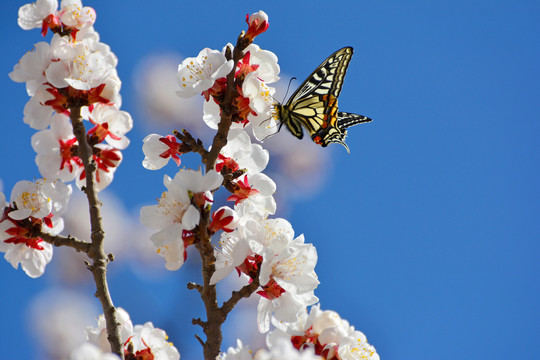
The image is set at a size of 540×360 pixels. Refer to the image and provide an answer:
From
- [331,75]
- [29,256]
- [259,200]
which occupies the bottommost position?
[29,256]

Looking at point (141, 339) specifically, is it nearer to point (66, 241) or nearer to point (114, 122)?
point (66, 241)

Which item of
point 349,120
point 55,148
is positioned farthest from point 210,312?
point 349,120

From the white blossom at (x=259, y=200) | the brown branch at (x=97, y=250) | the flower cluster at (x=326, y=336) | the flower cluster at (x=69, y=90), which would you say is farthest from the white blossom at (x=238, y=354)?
the flower cluster at (x=69, y=90)

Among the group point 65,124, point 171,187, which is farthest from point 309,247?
point 65,124

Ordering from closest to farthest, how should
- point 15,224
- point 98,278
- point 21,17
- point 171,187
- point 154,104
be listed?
point 171,187
point 98,278
point 15,224
point 21,17
point 154,104

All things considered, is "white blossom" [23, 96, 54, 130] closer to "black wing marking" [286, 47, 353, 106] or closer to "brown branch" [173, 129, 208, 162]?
"brown branch" [173, 129, 208, 162]

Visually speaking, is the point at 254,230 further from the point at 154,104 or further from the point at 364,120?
the point at 154,104

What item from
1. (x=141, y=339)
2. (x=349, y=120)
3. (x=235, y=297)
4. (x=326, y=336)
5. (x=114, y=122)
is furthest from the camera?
(x=349, y=120)
